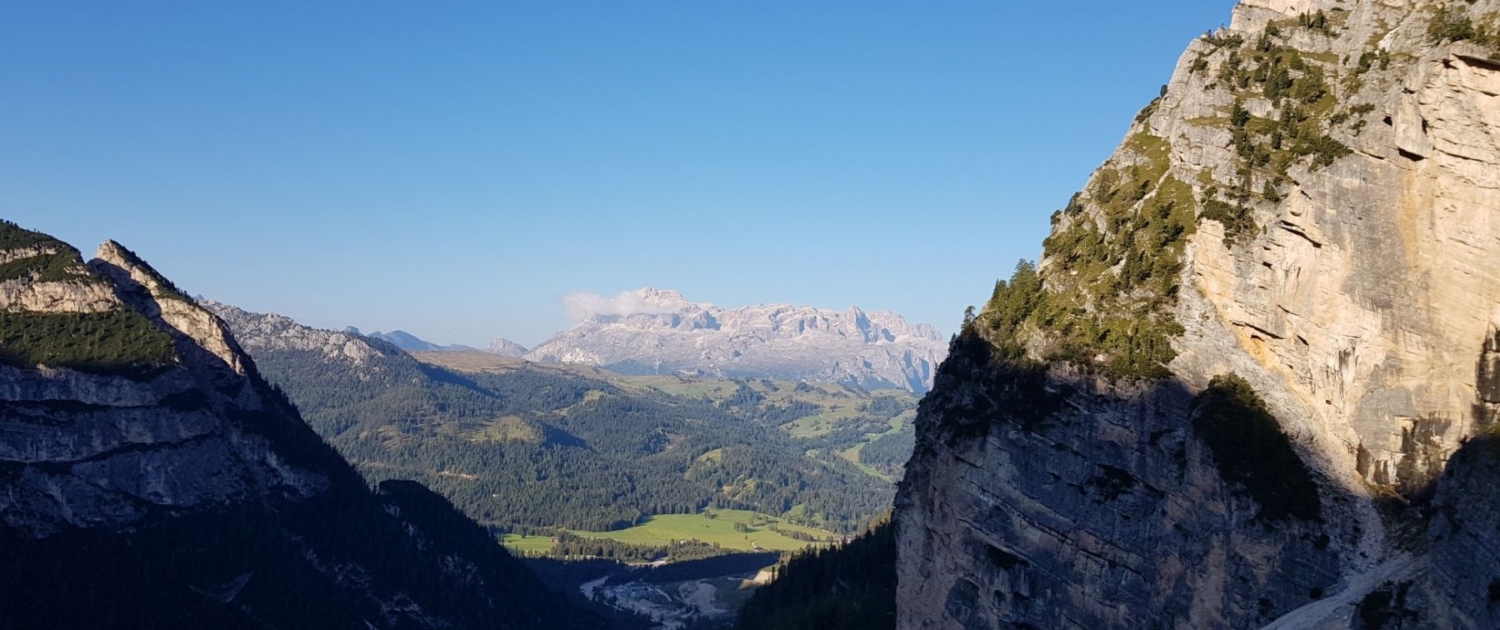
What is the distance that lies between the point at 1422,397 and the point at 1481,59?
13.6m

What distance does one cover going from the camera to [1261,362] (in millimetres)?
50031

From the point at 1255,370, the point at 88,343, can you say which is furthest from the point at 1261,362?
the point at 88,343

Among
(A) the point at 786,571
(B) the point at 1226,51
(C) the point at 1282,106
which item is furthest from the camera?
(A) the point at 786,571

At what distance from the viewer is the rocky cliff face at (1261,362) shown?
40.9 meters

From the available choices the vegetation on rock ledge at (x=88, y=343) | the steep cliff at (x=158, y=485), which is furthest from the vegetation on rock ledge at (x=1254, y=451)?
the vegetation on rock ledge at (x=88, y=343)

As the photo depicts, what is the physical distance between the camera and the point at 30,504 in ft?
362

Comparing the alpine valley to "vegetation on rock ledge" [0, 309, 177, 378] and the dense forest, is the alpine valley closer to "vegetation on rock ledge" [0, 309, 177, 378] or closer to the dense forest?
the dense forest

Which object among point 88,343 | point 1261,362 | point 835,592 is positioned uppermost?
point 1261,362

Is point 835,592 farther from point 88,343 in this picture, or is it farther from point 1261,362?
point 88,343

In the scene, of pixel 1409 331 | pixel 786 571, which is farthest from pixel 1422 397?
pixel 786 571

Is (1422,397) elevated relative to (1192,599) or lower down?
elevated

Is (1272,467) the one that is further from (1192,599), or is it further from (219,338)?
(219,338)

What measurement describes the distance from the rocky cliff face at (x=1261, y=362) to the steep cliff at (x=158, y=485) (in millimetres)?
90545

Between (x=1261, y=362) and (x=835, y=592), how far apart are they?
85935 millimetres
